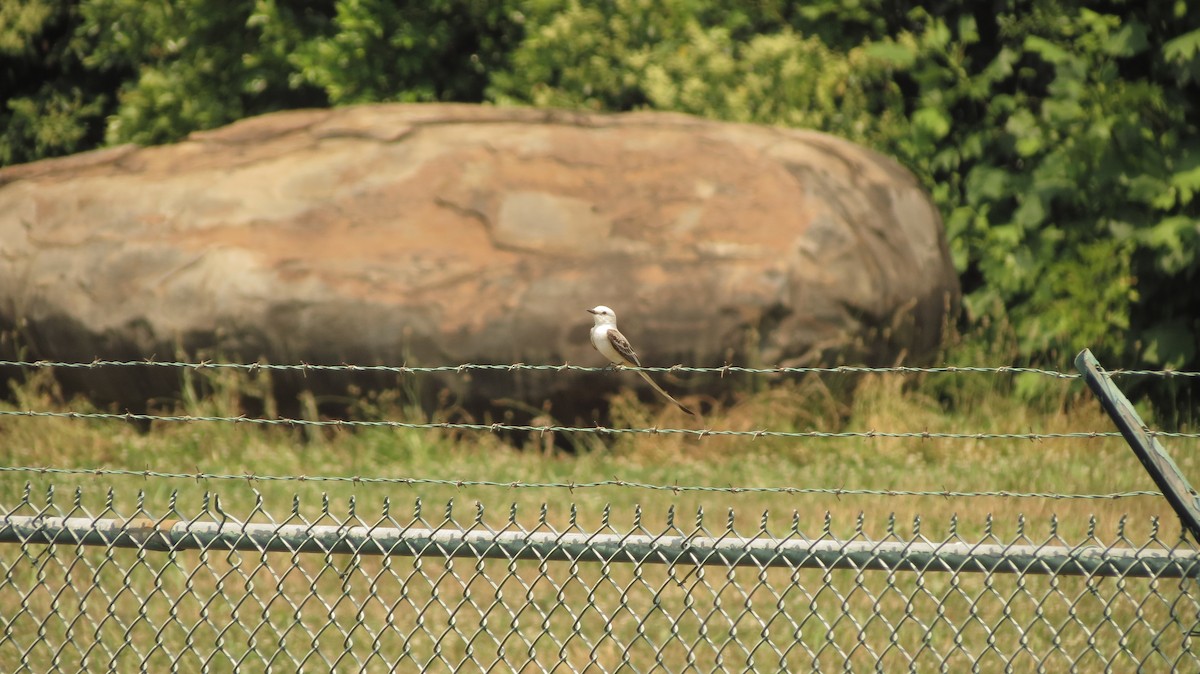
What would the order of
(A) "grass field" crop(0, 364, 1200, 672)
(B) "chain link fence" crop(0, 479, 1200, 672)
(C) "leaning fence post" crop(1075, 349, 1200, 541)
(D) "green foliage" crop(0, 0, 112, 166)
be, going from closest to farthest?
1. (C) "leaning fence post" crop(1075, 349, 1200, 541)
2. (B) "chain link fence" crop(0, 479, 1200, 672)
3. (A) "grass field" crop(0, 364, 1200, 672)
4. (D) "green foliage" crop(0, 0, 112, 166)

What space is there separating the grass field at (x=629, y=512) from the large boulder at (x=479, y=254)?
358 mm

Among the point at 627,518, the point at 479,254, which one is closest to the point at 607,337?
the point at 627,518

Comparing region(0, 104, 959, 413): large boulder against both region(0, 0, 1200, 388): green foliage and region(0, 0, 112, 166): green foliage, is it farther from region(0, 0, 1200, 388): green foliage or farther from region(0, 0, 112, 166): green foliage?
region(0, 0, 112, 166): green foliage

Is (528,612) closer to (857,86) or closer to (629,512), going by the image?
(629,512)

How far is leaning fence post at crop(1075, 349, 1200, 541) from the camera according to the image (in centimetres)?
294

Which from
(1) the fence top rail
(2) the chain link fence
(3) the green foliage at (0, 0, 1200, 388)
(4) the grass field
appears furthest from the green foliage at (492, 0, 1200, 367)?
(2) the chain link fence

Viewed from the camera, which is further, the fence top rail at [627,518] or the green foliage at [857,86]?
the green foliage at [857,86]

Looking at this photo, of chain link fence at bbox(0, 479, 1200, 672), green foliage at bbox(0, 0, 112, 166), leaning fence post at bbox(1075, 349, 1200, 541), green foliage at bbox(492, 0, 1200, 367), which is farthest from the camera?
green foliage at bbox(0, 0, 112, 166)

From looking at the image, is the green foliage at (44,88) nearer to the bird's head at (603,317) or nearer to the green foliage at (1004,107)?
the green foliage at (1004,107)

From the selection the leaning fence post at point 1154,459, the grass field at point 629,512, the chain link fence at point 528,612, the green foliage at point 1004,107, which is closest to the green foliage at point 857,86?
the green foliage at point 1004,107

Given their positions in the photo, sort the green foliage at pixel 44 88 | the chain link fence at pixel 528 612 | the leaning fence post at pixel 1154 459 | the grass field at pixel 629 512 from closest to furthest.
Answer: the leaning fence post at pixel 1154 459, the chain link fence at pixel 528 612, the grass field at pixel 629 512, the green foliage at pixel 44 88

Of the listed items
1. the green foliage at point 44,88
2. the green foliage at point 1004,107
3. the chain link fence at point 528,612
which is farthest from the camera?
the green foliage at point 44,88

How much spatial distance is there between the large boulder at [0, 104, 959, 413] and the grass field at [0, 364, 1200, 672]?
358 millimetres

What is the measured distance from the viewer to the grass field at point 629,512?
17.0ft
